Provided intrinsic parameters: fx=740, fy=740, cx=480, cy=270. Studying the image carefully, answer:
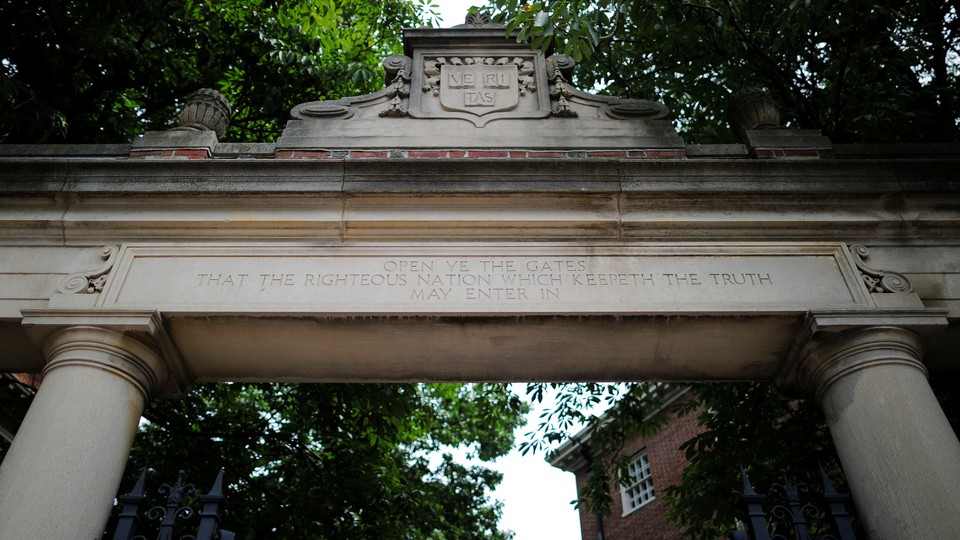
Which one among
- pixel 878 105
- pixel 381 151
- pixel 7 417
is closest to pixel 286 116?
pixel 381 151

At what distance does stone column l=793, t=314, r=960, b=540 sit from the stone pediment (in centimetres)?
203

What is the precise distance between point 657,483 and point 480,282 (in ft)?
50.8

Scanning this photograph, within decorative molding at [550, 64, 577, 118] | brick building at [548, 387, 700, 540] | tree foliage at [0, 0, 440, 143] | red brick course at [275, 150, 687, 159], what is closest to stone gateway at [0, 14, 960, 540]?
red brick course at [275, 150, 687, 159]

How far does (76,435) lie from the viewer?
4039 millimetres

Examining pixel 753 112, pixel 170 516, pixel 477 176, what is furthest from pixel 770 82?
pixel 170 516

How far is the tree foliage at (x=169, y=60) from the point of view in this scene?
7.41 meters

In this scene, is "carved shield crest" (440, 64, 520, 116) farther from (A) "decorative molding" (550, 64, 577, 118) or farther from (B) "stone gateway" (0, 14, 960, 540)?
(B) "stone gateway" (0, 14, 960, 540)

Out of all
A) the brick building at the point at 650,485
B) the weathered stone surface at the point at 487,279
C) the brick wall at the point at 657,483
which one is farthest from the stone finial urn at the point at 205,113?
the brick wall at the point at 657,483

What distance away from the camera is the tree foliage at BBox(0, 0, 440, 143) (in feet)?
24.3

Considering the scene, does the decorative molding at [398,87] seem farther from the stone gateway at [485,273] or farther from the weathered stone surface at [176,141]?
the weathered stone surface at [176,141]

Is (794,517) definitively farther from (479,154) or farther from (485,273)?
(479,154)

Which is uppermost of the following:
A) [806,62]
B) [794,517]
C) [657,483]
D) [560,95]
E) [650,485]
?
[650,485]

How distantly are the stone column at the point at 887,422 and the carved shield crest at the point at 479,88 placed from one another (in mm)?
3027

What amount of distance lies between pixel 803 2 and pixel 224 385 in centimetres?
823
